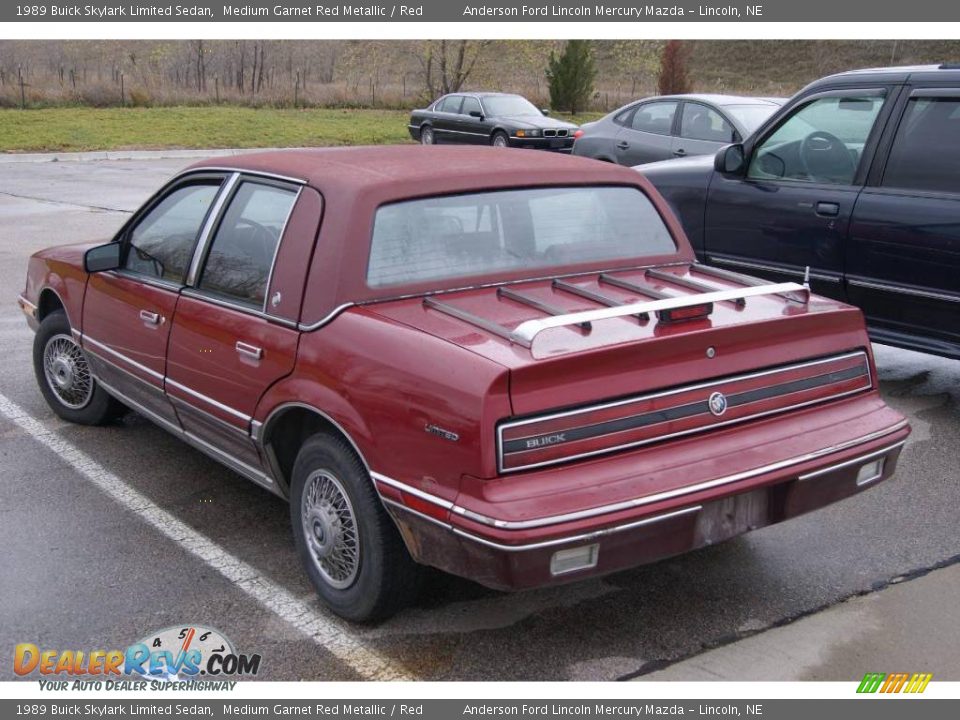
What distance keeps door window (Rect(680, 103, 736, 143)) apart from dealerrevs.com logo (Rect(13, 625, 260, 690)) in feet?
31.3

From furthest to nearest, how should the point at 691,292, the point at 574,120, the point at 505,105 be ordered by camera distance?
1. the point at 574,120
2. the point at 505,105
3. the point at 691,292

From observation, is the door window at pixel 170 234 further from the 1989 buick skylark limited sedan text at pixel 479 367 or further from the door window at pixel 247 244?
the door window at pixel 247 244

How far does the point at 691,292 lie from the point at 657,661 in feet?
4.57

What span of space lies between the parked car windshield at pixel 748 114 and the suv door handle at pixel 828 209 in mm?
5610

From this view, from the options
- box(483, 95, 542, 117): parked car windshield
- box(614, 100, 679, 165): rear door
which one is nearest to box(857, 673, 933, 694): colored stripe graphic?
box(614, 100, 679, 165): rear door

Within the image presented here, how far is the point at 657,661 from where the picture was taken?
3512 mm

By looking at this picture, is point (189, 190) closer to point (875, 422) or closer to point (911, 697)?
point (875, 422)

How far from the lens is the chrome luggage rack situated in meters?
3.33

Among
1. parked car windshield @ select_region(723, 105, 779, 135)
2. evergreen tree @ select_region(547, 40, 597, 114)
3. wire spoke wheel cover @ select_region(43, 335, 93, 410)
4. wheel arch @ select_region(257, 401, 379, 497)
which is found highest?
evergreen tree @ select_region(547, 40, 597, 114)

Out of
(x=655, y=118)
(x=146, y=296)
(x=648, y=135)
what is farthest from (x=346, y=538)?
(x=655, y=118)

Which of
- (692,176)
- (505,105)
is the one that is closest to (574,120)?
(505,105)

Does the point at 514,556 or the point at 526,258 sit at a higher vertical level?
the point at 526,258

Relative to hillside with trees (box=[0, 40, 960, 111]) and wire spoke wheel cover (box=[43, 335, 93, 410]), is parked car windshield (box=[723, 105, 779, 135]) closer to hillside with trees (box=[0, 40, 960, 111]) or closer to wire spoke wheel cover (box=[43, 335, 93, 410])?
wire spoke wheel cover (box=[43, 335, 93, 410])

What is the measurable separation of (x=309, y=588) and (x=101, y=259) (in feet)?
6.72
